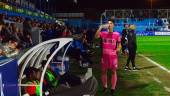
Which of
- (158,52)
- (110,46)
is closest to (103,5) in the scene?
(158,52)

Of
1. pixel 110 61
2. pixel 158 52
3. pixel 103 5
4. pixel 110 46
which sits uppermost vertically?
pixel 103 5

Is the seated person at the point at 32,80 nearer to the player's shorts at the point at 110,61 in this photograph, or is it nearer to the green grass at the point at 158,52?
the player's shorts at the point at 110,61

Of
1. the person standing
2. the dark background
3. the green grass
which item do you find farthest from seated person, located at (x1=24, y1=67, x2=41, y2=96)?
the dark background

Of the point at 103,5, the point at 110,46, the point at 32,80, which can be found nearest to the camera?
the point at 32,80

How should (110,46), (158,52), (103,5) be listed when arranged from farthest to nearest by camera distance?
(103,5) → (158,52) → (110,46)

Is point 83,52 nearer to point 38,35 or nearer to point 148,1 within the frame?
point 38,35

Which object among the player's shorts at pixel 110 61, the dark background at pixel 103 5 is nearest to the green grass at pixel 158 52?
the player's shorts at pixel 110 61

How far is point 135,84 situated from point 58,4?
90847 mm

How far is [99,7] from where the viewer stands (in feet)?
350

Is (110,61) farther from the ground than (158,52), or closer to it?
farther from the ground

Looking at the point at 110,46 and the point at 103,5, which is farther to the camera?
the point at 103,5

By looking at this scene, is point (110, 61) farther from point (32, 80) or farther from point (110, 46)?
point (32, 80)

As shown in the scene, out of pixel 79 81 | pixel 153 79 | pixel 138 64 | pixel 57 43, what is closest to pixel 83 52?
pixel 138 64

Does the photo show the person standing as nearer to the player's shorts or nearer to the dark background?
the player's shorts
